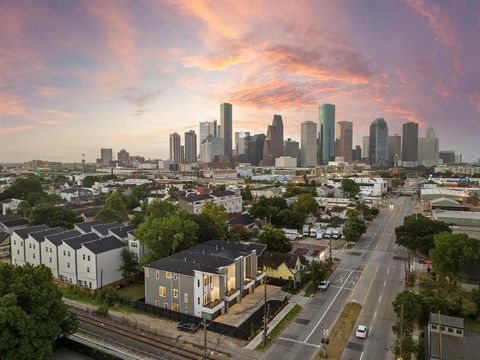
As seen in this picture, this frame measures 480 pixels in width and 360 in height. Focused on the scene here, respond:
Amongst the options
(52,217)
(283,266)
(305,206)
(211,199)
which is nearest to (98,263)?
(283,266)

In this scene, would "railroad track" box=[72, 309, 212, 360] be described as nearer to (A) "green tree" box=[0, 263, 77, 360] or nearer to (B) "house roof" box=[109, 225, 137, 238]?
(A) "green tree" box=[0, 263, 77, 360]

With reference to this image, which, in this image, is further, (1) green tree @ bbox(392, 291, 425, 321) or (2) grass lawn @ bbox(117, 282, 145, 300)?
(2) grass lawn @ bbox(117, 282, 145, 300)

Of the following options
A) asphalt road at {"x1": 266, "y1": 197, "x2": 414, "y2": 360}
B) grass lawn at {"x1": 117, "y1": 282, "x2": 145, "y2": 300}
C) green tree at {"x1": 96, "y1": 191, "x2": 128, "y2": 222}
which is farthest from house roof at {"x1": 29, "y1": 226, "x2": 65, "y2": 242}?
asphalt road at {"x1": 266, "y1": 197, "x2": 414, "y2": 360}

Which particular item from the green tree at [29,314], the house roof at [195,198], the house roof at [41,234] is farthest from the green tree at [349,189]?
the green tree at [29,314]

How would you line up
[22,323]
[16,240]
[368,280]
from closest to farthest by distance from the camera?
Result: [22,323] → [368,280] → [16,240]

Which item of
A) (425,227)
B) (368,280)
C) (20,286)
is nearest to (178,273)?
(20,286)

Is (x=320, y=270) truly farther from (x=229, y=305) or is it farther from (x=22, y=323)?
(x=22, y=323)
